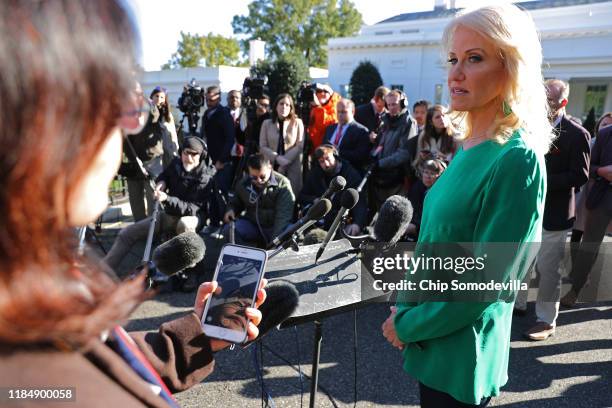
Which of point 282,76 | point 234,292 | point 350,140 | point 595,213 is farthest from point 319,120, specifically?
point 282,76

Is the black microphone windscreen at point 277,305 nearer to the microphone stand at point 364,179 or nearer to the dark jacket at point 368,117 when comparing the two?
the microphone stand at point 364,179

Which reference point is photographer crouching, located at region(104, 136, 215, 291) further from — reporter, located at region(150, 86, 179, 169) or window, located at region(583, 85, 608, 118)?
window, located at region(583, 85, 608, 118)

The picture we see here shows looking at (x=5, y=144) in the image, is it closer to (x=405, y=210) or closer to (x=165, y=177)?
(x=405, y=210)

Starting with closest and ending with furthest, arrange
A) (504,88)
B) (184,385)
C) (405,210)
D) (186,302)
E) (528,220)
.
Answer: (184,385), (528,220), (504,88), (405,210), (186,302)

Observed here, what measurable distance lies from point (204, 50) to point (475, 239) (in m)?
38.8

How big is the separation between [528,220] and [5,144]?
119 cm

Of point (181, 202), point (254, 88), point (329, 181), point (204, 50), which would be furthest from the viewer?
point (204, 50)

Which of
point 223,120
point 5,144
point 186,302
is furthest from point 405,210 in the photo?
point 223,120

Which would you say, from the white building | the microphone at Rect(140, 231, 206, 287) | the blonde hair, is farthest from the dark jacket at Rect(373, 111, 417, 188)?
A: the white building

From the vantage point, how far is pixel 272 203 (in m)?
4.77

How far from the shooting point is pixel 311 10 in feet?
132

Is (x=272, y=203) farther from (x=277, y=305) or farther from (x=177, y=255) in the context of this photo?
(x=277, y=305)

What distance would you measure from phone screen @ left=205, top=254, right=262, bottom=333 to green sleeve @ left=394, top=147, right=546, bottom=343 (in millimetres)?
555

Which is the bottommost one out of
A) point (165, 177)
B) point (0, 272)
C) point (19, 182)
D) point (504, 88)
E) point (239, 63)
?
point (165, 177)
